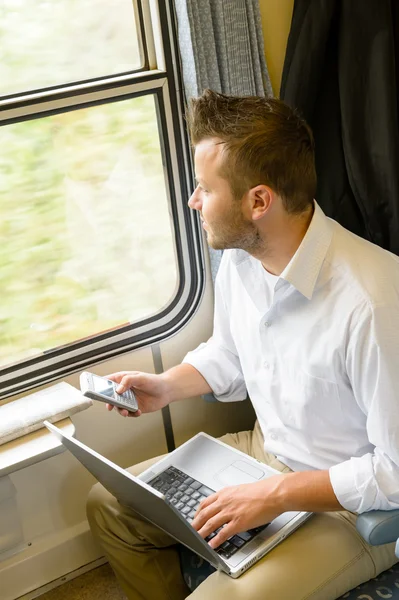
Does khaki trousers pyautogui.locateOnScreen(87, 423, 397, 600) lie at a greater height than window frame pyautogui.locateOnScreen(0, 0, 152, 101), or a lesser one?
lesser

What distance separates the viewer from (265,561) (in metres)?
1.64

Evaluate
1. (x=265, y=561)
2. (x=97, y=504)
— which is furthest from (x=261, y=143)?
(x=97, y=504)

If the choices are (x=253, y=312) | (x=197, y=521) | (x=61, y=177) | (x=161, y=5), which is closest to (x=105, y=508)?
(x=197, y=521)

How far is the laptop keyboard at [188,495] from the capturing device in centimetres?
168

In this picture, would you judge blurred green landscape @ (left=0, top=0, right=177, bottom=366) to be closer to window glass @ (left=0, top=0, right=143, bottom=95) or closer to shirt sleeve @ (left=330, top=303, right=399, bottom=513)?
window glass @ (left=0, top=0, right=143, bottom=95)

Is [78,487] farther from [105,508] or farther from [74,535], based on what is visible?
[105,508]

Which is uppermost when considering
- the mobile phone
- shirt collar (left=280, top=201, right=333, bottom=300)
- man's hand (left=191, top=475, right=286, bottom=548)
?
shirt collar (left=280, top=201, right=333, bottom=300)

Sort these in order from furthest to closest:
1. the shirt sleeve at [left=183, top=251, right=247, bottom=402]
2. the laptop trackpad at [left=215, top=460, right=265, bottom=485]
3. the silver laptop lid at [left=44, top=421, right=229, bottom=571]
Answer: the shirt sleeve at [left=183, top=251, right=247, bottom=402] < the laptop trackpad at [left=215, top=460, right=265, bottom=485] < the silver laptop lid at [left=44, top=421, right=229, bottom=571]

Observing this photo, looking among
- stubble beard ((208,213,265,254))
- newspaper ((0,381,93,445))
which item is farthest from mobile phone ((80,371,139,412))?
stubble beard ((208,213,265,254))

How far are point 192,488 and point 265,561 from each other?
284mm

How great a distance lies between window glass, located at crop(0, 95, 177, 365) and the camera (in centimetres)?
198

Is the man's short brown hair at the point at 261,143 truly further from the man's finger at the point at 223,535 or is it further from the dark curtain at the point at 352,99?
the man's finger at the point at 223,535

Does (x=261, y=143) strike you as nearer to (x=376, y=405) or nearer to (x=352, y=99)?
(x=352, y=99)

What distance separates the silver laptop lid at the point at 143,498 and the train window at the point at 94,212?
0.43 meters
